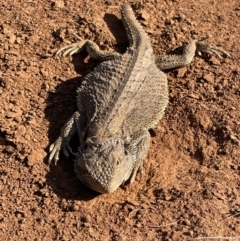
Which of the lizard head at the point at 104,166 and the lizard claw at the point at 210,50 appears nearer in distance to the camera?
the lizard head at the point at 104,166

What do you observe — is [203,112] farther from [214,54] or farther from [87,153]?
[87,153]

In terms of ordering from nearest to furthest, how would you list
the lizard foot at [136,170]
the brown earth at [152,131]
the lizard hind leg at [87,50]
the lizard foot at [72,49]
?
1. the brown earth at [152,131]
2. the lizard foot at [136,170]
3. the lizard hind leg at [87,50]
4. the lizard foot at [72,49]

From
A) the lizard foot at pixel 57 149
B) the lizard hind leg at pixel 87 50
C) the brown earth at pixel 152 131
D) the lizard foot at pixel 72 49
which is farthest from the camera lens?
the lizard foot at pixel 72 49

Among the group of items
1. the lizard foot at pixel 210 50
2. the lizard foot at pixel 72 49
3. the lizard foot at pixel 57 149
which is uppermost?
the lizard foot at pixel 210 50

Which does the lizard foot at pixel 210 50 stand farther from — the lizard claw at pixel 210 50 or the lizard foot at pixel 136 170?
the lizard foot at pixel 136 170

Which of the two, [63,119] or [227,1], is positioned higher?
[227,1]

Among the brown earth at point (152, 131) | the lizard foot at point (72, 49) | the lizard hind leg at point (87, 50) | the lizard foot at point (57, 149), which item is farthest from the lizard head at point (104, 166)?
the lizard foot at point (72, 49)

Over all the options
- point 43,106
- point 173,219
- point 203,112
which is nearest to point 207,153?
point 203,112
